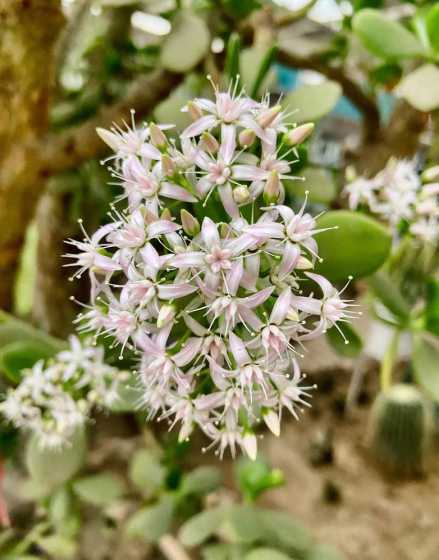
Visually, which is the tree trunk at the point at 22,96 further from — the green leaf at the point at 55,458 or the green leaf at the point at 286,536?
the green leaf at the point at 286,536

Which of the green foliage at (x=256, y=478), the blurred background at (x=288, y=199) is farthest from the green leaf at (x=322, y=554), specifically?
the green foliage at (x=256, y=478)

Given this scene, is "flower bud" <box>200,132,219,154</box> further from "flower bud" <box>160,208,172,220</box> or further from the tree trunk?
the tree trunk

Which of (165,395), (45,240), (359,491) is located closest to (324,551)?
(359,491)

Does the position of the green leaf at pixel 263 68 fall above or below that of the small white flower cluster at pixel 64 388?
above

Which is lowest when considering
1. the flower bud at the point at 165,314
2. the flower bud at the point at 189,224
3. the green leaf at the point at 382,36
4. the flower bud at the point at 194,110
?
the flower bud at the point at 165,314

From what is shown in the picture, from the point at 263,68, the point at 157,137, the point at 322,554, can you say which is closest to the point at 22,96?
the point at 263,68

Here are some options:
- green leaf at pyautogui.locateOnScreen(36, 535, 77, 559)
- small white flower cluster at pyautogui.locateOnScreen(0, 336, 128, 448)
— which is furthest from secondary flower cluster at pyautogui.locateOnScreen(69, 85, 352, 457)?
green leaf at pyautogui.locateOnScreen(36, 535, 77, 559)

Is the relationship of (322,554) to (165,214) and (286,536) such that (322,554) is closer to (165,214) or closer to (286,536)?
(286,536)
